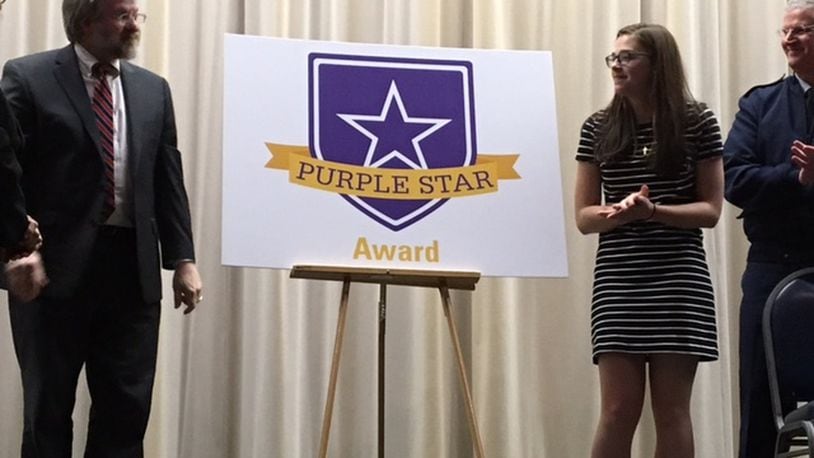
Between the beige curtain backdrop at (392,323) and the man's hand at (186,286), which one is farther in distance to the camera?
the beige curtain backdrop at (392,323)

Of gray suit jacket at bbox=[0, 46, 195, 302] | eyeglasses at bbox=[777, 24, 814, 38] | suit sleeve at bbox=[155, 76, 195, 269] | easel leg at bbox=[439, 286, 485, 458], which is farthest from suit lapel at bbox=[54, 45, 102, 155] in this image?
eyeglasses at bbox=[777, 24, 814, 38]

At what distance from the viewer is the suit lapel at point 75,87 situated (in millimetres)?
2541

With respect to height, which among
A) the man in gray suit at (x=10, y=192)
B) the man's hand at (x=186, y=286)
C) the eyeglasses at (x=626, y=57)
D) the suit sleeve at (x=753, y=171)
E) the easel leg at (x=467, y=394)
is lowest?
the easel leg at (x=467, y=394)

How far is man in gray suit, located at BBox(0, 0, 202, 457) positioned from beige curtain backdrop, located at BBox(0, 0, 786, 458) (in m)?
0.95

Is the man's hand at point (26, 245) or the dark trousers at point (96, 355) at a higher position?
the man's hand at point (26, 245)

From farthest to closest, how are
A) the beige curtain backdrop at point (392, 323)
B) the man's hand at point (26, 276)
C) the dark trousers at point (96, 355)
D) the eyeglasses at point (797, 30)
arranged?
the beige curtain backdrop at point (392, 323), the eyeglasses at point (797, 30), the dark trousers at point (96, 355), the man's hand at point (26, 276)

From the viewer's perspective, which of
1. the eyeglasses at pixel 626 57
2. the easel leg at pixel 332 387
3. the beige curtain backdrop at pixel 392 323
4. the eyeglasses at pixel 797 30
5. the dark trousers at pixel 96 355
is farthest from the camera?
the beige curtain backdrop at pixel 392 323

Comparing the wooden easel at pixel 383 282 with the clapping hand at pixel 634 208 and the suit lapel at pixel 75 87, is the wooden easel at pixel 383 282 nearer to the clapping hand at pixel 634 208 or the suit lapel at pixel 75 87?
the clapping hand at pixel 634 208

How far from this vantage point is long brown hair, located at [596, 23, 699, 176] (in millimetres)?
2801

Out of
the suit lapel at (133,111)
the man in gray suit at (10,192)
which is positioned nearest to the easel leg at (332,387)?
the suit lapel at (133,111)

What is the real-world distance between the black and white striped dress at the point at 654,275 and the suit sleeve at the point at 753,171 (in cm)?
17

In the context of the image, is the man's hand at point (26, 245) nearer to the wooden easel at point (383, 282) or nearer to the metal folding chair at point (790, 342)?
the wooden easel at point (383, 282)

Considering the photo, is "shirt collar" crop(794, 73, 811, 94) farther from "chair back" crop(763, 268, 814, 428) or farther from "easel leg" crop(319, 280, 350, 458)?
"easel leg" crop(319, 280, 350, 458)

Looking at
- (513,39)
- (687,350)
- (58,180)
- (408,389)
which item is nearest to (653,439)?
(408,389)
